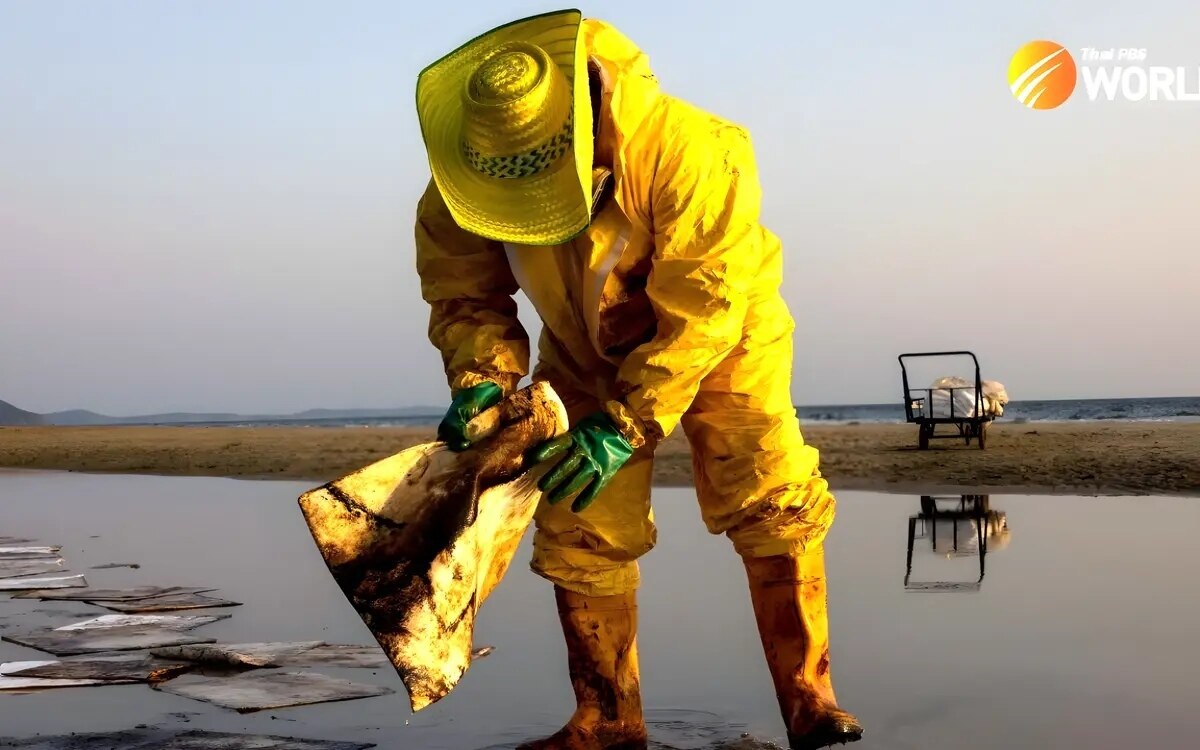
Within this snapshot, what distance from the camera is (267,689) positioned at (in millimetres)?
3379

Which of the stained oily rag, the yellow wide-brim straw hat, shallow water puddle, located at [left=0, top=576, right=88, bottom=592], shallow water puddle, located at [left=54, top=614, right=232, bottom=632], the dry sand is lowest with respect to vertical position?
shallow water puddle, located at [left=54, top=614, right=232, bottom=632]

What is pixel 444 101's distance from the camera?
2.84m

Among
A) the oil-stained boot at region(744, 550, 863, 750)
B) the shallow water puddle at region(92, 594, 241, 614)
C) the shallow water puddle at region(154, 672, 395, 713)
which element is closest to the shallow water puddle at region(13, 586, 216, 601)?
the shallow water puddle at region(92, 594, 241, 614)

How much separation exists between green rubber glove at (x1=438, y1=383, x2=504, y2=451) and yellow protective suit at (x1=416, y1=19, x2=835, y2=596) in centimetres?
6

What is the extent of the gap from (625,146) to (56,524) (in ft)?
22.5

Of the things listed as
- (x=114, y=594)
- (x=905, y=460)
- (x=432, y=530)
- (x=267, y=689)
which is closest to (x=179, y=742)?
(x=267, y=689)

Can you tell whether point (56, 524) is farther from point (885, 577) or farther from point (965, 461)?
point (965, 461)

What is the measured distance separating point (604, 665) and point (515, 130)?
1.22 m

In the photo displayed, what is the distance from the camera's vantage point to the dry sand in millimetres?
9359

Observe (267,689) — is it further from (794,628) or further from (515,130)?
(515,130)

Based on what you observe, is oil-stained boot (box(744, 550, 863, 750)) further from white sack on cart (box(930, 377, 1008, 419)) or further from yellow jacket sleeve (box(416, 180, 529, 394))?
white sack on cart (box(930, 377, 1008, 419))

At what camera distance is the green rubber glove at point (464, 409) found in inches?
109

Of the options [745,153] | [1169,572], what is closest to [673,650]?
[745,153]

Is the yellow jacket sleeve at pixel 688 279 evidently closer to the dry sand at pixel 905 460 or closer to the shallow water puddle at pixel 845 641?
the shallow water puddle at pixel 845 641
